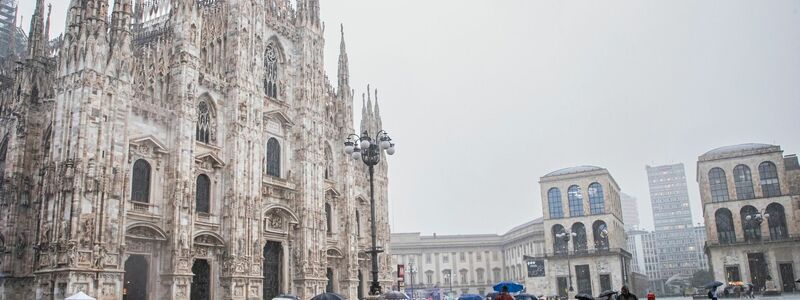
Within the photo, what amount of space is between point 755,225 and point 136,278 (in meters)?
59.5

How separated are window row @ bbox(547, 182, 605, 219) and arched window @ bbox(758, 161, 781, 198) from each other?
16.0 metres

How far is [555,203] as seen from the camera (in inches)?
3000

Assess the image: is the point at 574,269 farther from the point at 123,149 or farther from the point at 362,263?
the point at 123,149

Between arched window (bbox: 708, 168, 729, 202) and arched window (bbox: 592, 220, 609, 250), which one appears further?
arched window (bbox: 592, 220, 609, 250)

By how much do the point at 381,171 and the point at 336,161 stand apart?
577cm

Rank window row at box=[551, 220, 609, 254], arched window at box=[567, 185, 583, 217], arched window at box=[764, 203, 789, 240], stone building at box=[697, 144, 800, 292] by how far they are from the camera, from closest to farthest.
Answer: stone building at box=[697, 144, 800, 292] < arched window at box=[764, 203, 789, 240] < window row at box=[551, 220, 609, 254] < arched window at box=[567, 185, 583, 217]

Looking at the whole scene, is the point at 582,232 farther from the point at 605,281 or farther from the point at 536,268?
the point at 536,268

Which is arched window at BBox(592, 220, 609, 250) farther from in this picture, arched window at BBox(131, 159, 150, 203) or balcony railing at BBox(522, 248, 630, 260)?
arched window at BBox(131, 159, 150, 203)

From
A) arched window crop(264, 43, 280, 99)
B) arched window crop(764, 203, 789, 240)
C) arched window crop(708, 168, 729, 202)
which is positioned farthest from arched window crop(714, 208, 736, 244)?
arched window crop(264, 43, 280, 99)

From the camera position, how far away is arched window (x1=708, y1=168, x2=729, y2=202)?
6900 cm

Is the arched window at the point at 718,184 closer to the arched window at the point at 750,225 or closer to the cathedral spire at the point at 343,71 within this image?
the arched window at the point at 750,225

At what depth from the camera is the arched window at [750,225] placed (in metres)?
65.7

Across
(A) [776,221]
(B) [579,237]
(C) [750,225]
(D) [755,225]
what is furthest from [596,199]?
(A) [776,221]

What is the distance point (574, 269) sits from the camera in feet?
239
